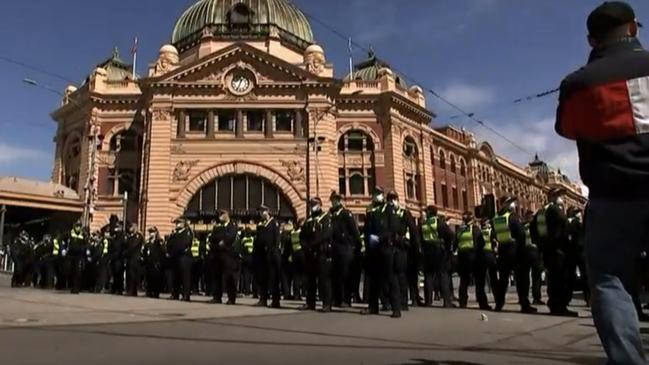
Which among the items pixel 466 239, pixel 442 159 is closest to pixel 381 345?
pixel 466 239

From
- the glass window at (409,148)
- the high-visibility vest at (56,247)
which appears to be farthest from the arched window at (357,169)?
the high-visibility vest at (56,247)

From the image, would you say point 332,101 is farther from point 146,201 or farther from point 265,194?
point 146,201

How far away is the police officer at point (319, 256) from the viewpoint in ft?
33.9

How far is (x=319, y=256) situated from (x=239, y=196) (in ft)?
99.8

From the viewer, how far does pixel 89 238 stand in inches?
774

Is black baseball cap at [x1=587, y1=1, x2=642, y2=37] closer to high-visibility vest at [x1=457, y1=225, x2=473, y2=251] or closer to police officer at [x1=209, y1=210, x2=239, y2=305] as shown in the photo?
high-visibility vest at [x1=457, y1=225, x2=473, y2=251]

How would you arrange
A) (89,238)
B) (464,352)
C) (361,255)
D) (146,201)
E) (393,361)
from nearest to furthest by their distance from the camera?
(393,361), (464,352), (361,255), (89,238), (146,201)

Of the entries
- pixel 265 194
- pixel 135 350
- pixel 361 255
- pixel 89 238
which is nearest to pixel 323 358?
pixel 135 350

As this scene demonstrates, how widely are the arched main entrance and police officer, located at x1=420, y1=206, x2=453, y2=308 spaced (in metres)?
27.4

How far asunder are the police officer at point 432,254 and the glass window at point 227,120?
98.7 ft

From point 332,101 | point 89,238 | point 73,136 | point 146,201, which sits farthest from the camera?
point 73,136

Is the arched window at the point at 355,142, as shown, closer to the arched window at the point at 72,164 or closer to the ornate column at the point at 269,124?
the ornate column at the point at 269,124

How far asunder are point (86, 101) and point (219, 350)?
138ft

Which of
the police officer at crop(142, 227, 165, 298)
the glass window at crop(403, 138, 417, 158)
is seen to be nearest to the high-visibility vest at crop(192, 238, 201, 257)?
the police officer at crop(142, 227, 165, 298)
